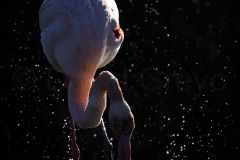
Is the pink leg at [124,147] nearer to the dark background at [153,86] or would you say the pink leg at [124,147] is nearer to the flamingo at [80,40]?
the flamingo at [80,40]

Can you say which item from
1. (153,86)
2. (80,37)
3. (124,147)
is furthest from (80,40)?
(153,86)

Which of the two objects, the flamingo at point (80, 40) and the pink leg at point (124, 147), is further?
the flamingo at point (80, 40)

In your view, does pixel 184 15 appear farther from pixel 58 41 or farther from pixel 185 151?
pixel 58 41

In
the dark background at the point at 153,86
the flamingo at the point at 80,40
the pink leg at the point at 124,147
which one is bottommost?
the dark background at the point at 153,86

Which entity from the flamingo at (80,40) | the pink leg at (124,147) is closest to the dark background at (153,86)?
the flamingo at (80,40)

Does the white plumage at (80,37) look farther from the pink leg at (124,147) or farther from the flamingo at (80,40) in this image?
the pink leg at (124,147)

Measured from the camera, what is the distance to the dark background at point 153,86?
25.9ft

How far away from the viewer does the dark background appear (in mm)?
7898

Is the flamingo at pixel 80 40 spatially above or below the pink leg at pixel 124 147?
below

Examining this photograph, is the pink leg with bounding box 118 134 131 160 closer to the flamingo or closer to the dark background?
the flamingo

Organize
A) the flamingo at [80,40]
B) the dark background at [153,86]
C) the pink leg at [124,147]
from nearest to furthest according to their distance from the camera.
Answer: the pink leg at [124,147]
the flamingo at [80,40]
the dark background at [153,86]

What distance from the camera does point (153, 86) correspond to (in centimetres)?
823

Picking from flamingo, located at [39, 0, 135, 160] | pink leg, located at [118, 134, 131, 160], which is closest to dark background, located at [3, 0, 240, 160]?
flamingo, located at [39, 0, 135, 160]

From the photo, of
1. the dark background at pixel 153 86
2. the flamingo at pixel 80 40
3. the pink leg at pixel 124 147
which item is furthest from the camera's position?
the dark background at pixel 153 86
